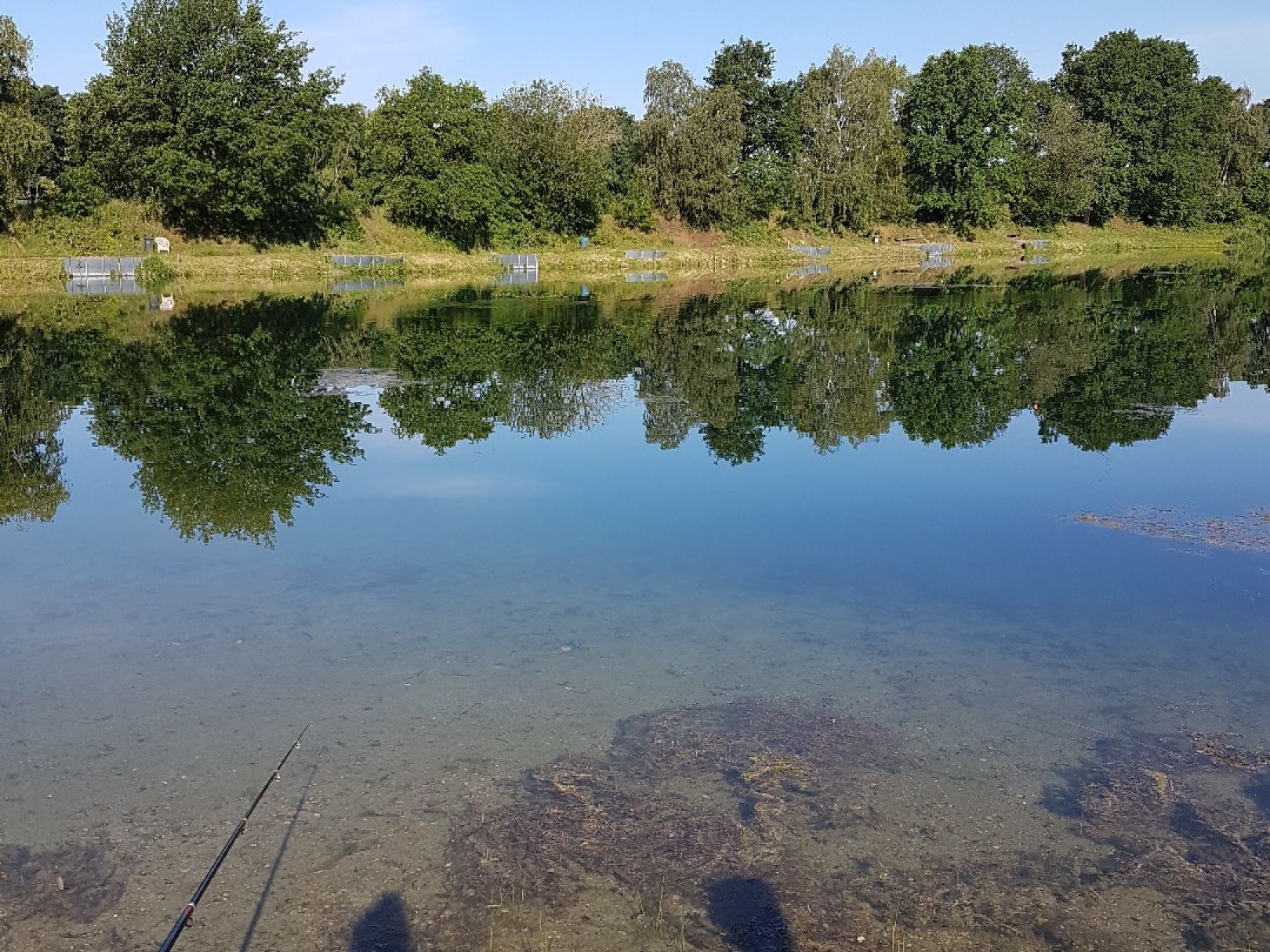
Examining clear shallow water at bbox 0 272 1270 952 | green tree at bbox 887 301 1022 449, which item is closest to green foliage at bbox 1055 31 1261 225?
green tree at bbox 887 301 1022 449

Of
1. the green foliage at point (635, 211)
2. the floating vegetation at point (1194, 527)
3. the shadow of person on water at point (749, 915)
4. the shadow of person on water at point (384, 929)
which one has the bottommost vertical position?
the shadow of person on water at point (749, 915)

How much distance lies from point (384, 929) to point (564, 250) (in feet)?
191

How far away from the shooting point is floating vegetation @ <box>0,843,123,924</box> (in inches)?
211

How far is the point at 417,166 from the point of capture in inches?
2296

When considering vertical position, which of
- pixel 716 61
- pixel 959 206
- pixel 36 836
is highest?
pixel 716 61

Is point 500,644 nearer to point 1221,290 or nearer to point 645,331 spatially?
point 645,331

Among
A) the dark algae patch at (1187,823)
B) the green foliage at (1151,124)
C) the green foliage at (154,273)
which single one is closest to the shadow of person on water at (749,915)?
the dark algae patch at (1187,823)

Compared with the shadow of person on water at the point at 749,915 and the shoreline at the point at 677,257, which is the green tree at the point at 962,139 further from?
the shadow of person on water at the point at 749,915

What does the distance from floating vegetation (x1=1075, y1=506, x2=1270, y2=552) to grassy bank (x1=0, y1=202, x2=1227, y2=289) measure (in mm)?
39679

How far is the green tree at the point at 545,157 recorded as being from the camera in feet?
200

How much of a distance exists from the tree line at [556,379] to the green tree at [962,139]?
148 feet

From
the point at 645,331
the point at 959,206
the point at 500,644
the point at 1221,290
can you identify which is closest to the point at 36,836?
the point at 500,644

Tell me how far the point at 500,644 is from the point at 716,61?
7630 centimetres

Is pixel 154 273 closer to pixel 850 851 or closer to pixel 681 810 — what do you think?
pixel 681 810
